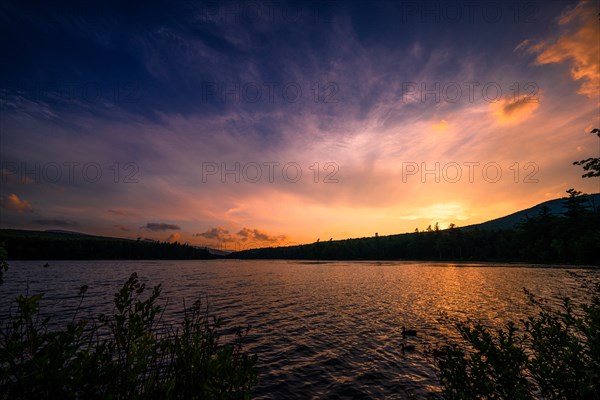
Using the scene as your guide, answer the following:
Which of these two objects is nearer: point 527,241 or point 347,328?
point 347,328

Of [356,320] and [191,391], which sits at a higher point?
[191,391]

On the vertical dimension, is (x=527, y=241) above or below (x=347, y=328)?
above

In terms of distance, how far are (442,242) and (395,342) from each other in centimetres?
18322

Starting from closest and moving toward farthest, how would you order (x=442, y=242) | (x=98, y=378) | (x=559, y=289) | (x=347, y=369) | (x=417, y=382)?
1. (x=98, y=378)
2. (x=417, y=382)
3. (x=347, y=369)
4. (x=559, y=289)
5. (x=442, y=242)

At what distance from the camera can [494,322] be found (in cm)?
2566

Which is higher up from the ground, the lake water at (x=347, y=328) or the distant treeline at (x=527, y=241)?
the distant treeline at (x=527, y=241)

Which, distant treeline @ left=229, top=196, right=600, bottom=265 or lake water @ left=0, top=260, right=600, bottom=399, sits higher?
distant treeline @ left=229, top=196, right=600, bottom=265

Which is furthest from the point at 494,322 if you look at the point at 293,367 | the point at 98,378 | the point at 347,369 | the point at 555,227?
the point at 555,227

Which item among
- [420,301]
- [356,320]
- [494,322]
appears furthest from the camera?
[420,301]

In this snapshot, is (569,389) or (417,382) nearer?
(569,389)

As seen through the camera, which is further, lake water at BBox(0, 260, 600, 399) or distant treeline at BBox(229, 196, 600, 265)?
distant treeline at BBox(229, 196, 600, 265)

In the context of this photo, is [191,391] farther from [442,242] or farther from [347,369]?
[442,242]

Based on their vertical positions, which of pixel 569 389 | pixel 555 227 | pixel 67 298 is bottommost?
pixel 67 298

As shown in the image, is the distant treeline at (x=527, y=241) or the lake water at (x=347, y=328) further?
the distant treeline at (x=527, y=241)
